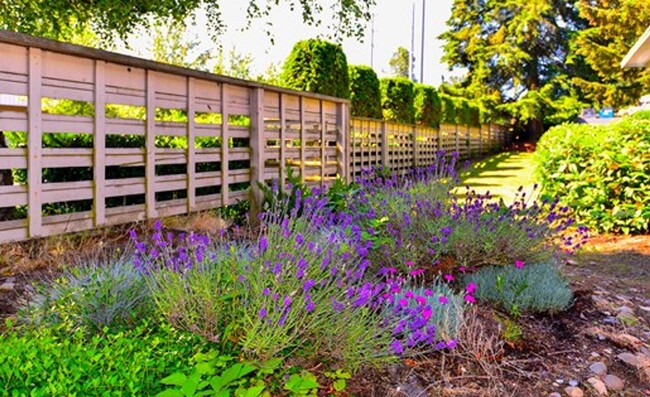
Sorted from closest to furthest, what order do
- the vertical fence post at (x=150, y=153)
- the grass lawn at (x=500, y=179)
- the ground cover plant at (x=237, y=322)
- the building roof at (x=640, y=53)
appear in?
the ground cover plant at (x=237, y=322), the vertical fence post at (x=150, y=153), the building roof at (x=640, y=53), the grass lawn at (x=500, y=179)

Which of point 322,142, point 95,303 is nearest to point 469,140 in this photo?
point 322,142

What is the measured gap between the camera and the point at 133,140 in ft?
18.9

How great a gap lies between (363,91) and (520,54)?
1758 centimetres

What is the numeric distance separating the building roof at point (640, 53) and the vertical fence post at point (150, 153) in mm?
8287

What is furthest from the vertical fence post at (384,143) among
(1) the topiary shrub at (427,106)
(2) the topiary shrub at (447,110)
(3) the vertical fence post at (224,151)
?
(2) the topiary shrub at (447,110)

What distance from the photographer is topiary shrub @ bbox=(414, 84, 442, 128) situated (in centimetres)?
1648

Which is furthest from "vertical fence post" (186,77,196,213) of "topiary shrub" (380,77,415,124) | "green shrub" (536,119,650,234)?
"topiary shrub" (380,77,415,124)

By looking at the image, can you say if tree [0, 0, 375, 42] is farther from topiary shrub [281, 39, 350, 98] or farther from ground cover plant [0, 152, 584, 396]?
ground cover plant [0, 152, 584, 396]

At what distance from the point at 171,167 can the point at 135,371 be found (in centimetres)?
431

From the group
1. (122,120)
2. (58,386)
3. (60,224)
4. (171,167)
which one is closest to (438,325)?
(58,386)

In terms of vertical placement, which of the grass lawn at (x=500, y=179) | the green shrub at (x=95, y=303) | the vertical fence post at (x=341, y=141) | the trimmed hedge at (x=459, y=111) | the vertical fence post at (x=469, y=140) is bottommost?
the green shrub at (x=95, y=303)

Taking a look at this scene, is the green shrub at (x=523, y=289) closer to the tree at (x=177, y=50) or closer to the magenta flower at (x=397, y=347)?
the magenta flower at (x=397, y=347)

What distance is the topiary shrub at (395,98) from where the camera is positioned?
1385 centimetres

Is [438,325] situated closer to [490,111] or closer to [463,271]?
[463,271]
